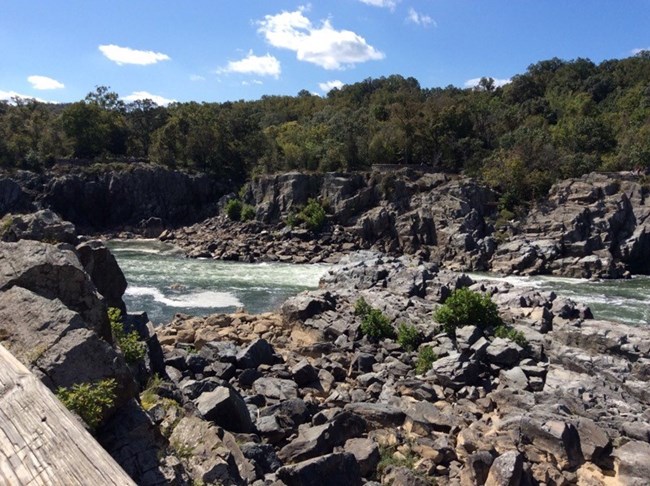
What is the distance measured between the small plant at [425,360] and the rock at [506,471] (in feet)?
22.2

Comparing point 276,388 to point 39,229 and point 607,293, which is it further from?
point 607,293

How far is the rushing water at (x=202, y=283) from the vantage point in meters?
29.4

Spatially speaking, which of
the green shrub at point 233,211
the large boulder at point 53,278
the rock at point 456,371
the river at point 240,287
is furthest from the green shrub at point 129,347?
the green shrub at point 233,211

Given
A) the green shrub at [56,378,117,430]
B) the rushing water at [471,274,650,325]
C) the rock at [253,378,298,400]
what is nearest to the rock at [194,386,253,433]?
the rock at [253,378,298,400]

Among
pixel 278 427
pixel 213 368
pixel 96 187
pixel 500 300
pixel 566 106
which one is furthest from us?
pixel 566 106

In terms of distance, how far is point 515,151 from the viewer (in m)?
55.8

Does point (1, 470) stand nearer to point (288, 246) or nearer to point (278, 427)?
point (278, 427)

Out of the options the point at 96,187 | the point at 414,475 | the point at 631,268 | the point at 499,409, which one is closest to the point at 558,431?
the point at 499,409

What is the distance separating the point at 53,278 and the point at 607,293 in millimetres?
34045

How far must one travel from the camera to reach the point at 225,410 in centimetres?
1103

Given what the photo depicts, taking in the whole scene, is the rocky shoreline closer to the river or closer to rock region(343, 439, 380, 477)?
rock region(343, 439, 380, 477)

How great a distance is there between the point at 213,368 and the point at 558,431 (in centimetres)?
973

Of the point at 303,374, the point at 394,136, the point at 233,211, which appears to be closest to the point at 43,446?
the point at 303,374

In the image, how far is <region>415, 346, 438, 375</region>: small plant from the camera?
57.0ft
